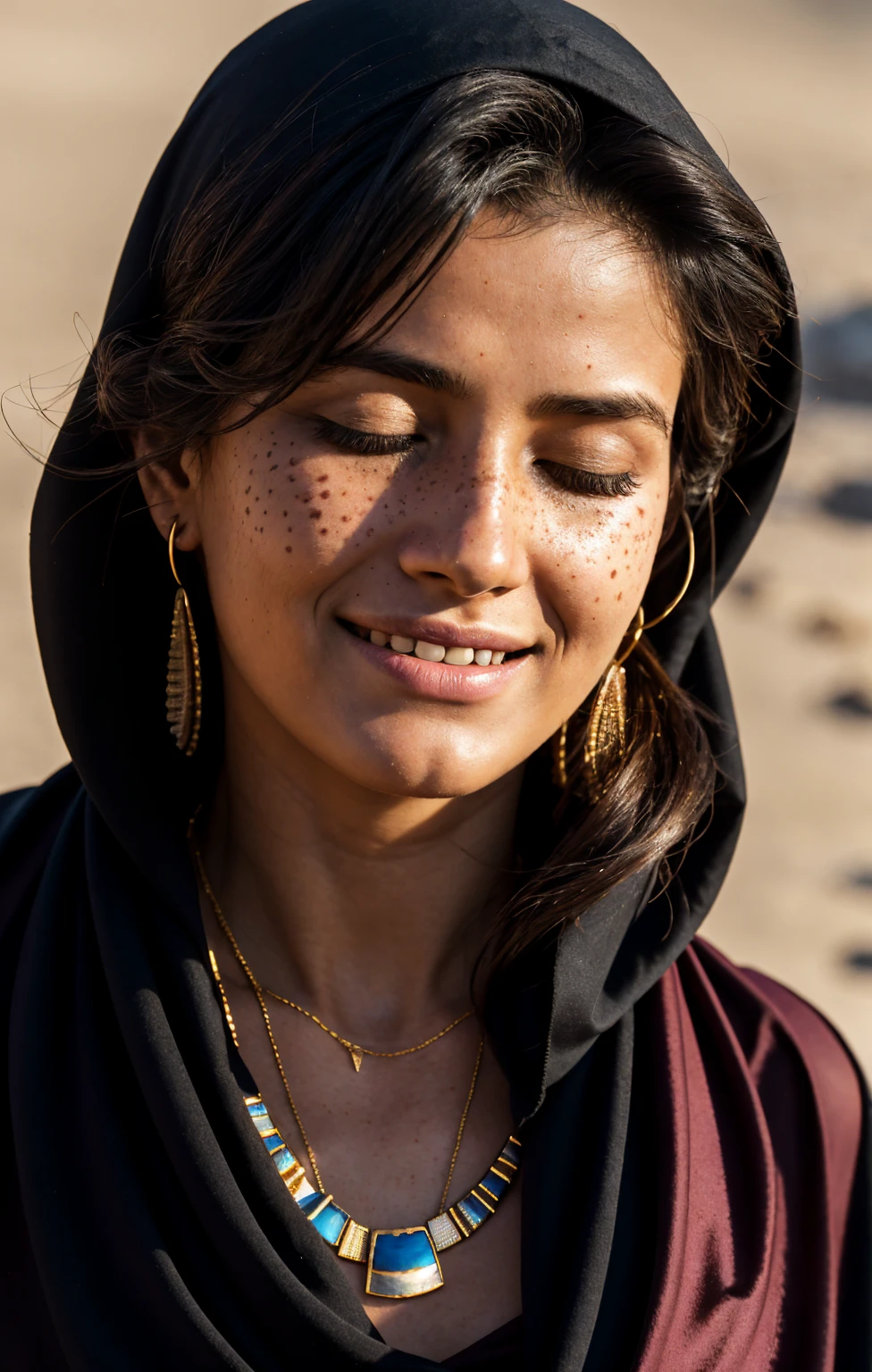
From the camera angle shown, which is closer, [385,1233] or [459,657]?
[459,657]

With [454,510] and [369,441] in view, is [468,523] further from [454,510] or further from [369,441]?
[369,441]

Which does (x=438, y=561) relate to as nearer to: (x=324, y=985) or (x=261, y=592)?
(x=261, y=592)

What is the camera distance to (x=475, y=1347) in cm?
193

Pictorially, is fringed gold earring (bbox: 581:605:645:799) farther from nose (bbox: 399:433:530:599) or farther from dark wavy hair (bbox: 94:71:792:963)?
nose (bbox: 399:433:530:599)

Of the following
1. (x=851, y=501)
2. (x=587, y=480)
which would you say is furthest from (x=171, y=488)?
(x=851, y=501)

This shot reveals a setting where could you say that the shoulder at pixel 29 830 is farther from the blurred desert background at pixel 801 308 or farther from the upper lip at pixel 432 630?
the blurred desert background at pixel 801 308

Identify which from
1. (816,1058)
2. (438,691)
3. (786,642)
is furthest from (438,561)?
(786,642)

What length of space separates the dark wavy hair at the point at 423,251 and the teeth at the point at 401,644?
1.03ft

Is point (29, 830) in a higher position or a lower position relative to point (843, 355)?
lower

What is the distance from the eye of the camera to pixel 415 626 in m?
1.81

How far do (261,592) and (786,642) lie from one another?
4.41 m

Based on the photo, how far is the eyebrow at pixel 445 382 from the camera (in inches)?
69.3

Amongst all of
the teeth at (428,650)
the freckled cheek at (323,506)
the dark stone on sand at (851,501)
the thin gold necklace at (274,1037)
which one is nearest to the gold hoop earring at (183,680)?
the thin gold necklace at (274,1037)

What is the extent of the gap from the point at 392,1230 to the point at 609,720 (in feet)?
2.59
